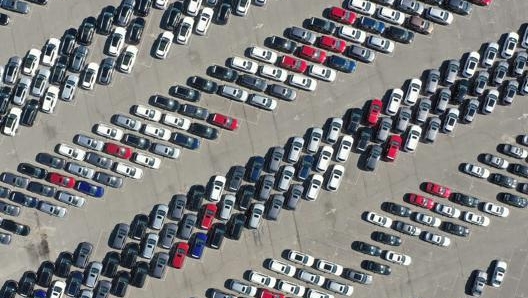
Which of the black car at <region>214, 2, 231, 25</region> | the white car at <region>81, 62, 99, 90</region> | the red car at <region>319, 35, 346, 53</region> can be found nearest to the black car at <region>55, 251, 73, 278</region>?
the white car at <region>81, 62, 99, 90</region>

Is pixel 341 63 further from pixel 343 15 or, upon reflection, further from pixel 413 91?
pixel 413 91

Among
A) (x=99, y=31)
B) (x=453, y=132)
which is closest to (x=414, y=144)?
(x=453, y=132)

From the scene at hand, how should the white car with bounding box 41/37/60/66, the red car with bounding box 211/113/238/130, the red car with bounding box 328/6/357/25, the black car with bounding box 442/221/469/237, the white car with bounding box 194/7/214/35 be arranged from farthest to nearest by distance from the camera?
the black car with bounding box 442/221/469/237 → the white car with bounding box 41/37/60/66 → the white car with bounding box 194/7/214/35 → the red car with bounding box 328/6/357/25 → the red car with bounding box 211/113/238/130

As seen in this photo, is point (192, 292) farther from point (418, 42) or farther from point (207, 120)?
point (418, 42)

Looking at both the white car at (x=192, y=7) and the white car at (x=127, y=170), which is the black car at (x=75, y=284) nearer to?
the white car at (x=127, y=170)

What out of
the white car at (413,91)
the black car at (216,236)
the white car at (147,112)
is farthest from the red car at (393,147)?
the white car at (147,112)

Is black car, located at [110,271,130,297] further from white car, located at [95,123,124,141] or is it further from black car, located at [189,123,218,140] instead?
black car, located at [189,123,218,140]
